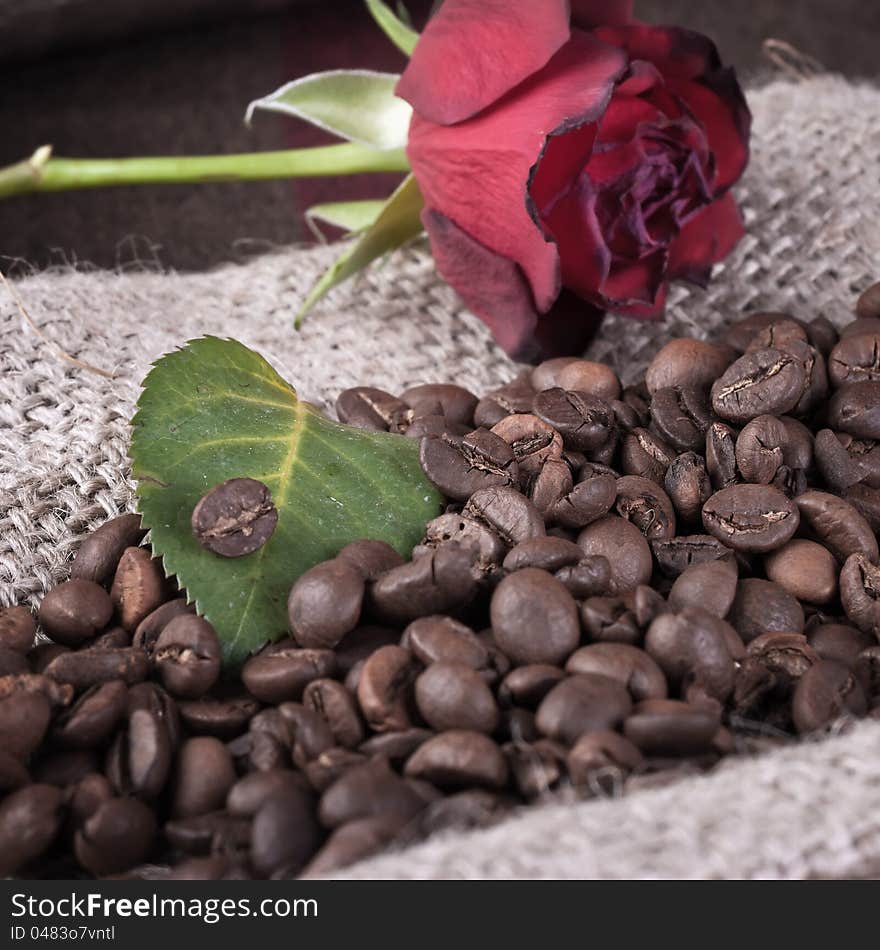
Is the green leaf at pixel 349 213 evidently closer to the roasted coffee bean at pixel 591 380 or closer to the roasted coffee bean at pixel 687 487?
the roasted coffee bean at pixel 591 380

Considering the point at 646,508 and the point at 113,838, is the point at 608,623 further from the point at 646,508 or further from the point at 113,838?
the point at 113,838

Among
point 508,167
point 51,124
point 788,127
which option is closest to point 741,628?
point 508,167

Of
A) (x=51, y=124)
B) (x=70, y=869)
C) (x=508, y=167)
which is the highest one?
(x=508, y=167)

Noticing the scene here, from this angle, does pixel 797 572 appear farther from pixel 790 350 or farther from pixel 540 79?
pixel 540 79

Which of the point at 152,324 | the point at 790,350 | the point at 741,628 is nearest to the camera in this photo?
the point at 741,628

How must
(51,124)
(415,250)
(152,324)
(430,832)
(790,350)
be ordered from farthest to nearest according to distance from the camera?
1. (51,124)
2. (415,250)
3. (152,324)
4. (790,350)
5. (430,832)

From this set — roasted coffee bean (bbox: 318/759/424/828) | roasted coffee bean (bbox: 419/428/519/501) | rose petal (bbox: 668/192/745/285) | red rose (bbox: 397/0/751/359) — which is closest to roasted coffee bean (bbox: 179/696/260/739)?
roasted coffee bean (bbox: 318/759/424/828)

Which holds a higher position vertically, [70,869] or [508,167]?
[508,167]
